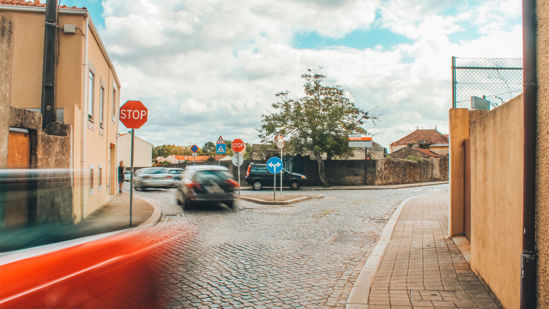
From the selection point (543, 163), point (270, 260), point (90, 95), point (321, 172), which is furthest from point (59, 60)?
point (321, 172)

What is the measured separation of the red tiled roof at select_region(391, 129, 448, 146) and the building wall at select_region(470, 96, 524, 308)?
7576 cm

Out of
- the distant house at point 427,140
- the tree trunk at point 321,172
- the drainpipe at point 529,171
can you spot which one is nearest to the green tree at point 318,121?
the tree trunk at point 321,172

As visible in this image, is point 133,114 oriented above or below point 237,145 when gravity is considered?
above

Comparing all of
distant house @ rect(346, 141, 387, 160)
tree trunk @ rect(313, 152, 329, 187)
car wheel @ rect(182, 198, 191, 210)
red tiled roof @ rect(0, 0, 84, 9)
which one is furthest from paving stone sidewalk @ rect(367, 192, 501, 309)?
distant house @ rect(346, 141, 387, 160)

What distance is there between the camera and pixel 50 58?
11.3 metres

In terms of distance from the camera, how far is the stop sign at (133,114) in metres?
11.4

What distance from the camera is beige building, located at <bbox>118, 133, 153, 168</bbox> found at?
2685 inches

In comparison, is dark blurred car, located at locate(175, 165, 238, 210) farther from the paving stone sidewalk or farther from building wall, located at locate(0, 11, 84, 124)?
the paving stone sidewalk

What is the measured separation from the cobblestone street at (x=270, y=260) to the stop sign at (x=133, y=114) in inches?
122

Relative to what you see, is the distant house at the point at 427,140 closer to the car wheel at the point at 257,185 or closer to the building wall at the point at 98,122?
the car wheel at the point at 257,185

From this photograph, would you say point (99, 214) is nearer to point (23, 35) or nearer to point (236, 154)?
point (23, 35)

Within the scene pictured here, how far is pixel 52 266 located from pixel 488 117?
5038 mm

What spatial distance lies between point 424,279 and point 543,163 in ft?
9.48

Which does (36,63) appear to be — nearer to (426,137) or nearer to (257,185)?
(257,185)
